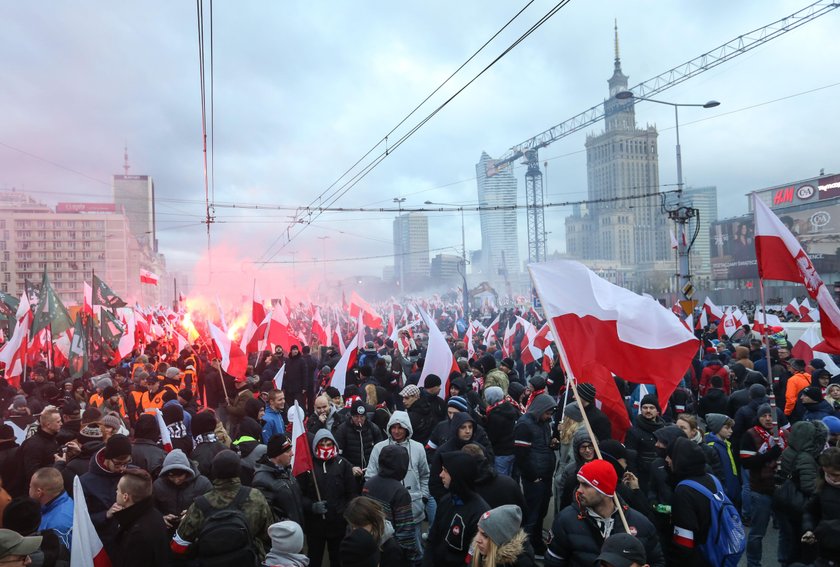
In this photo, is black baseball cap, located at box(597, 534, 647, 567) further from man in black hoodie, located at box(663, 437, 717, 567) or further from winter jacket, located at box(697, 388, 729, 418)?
winter jacket, located at box(697, 388, 729, 418)

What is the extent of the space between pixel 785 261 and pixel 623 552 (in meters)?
4.62

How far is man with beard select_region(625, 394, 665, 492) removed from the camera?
20.0 ft

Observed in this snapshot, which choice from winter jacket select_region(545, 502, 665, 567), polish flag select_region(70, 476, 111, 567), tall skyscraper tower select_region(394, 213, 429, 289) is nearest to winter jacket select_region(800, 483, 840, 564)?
winter jacket select_region(545, 502, 665, 567)

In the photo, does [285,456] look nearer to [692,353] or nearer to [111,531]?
[111,531]

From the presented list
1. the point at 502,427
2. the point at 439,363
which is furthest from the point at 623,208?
the point at 502,427

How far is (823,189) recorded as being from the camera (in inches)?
2061

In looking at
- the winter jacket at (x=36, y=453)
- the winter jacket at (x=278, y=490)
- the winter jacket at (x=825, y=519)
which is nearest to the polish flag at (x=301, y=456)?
the winter jacket at (x=278, y=490)

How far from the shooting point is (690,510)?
427 cm

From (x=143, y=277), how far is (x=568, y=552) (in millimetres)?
24938

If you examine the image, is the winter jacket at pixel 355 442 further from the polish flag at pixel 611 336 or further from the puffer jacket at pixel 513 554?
the puffer jacket at pixel 513 554

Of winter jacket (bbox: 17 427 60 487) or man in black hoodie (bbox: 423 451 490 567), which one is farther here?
winter jacket (bbox: 17 427 60 487)

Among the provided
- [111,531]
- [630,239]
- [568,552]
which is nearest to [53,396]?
[111,531]

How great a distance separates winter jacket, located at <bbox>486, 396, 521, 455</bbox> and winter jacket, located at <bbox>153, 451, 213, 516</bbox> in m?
3.33

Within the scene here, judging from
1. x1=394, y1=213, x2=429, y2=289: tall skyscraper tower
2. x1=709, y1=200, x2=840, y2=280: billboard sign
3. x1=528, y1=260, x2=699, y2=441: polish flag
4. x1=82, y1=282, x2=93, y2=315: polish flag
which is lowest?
x1=528, y1=260, x2=699, y2=441: polish flag
